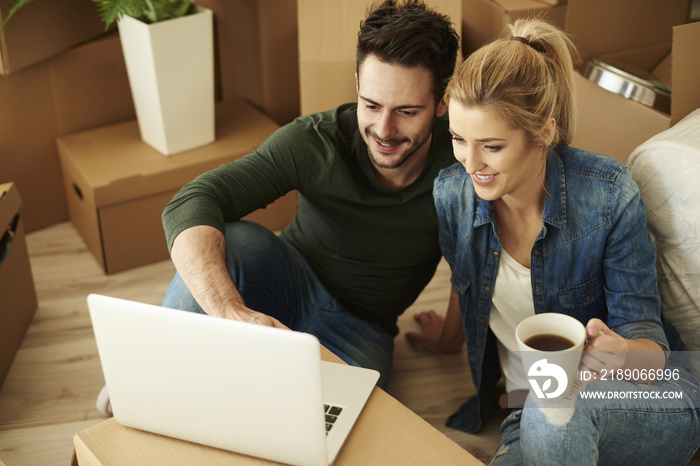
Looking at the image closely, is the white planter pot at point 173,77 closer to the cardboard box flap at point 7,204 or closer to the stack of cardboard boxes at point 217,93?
the stack of cardboard boxes at point 217,93

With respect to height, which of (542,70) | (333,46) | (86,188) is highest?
(542,70)

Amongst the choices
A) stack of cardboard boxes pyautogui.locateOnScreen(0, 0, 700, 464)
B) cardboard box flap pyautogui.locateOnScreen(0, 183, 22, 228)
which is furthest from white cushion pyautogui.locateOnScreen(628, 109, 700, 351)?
cardboard box flap pyautogui.locateOnScreen(0, 183, 22, 228)

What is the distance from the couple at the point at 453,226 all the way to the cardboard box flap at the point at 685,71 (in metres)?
0.31

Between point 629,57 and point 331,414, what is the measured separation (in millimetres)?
1281

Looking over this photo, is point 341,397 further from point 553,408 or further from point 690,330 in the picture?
point 690,330

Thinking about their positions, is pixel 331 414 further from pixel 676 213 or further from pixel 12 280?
pixel 12 280

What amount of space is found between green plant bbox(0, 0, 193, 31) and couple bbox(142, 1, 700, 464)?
2.20 feet

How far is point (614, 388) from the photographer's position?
1.03 metres

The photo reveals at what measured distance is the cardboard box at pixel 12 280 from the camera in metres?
1.65

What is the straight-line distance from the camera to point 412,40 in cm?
128

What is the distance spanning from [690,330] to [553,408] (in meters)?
0.38

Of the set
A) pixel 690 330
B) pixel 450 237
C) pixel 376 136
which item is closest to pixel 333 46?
pixel 376 136

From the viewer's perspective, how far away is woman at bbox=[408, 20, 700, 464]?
3.37 feet

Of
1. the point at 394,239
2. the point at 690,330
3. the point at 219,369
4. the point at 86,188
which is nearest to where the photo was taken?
the point at 219,369
